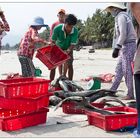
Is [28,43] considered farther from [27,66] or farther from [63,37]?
[63,37]

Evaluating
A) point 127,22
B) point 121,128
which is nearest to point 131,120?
point 121,128

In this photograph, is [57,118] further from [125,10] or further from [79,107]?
[125,10]

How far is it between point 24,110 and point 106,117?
1155 millimetres

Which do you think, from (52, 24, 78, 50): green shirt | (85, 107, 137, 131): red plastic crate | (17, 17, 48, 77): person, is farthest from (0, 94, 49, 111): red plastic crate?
(52, 24, 78, 50): green shirt

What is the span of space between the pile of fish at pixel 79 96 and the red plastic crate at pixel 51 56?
0.66 meters

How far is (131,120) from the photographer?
17.9 feet

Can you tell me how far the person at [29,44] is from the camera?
7934 mm

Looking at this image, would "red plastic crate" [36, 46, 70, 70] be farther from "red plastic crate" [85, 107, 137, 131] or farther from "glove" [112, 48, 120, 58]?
"red plastic crate" [85, 107, 137, 131]

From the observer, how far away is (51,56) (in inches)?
333

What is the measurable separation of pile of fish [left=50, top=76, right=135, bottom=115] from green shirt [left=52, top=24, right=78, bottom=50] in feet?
6.24

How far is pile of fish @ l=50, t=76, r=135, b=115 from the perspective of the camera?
599 centimetres

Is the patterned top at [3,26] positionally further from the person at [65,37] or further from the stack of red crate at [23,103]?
the stack of red crate at [23,103]

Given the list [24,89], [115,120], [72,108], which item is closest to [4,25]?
[72,108]

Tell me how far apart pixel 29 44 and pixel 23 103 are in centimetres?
257
